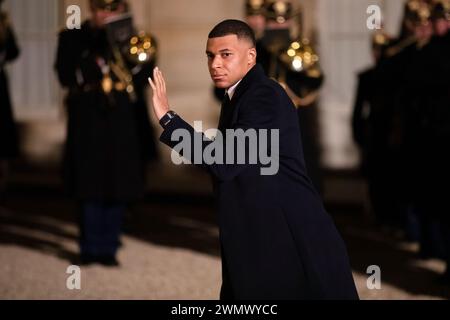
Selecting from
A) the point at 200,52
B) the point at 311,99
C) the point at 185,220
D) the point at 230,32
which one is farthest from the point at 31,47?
→ the point at 230,32

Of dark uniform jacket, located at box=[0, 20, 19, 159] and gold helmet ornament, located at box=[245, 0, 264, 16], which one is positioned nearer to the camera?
gold helmet ornament, located at box=[245, 0, 264, 16]

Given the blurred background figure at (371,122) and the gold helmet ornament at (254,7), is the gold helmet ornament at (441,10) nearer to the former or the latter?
the gold helmet ornament at (254,7)

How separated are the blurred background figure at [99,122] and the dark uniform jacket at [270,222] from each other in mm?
3937

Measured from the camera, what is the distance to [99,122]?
8359 millimetres

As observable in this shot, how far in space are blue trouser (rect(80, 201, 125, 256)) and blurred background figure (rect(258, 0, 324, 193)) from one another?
1.58 metres

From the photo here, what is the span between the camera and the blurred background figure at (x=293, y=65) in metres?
8.07

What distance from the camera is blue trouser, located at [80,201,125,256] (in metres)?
8.29

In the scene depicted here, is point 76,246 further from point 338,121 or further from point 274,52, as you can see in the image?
point 338,121

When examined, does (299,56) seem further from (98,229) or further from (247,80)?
(247,80)

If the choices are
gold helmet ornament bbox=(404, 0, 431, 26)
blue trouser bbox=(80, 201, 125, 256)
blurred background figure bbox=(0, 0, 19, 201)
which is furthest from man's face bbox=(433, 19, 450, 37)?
blurred background figure bbox=(0, 0, 19, 201)

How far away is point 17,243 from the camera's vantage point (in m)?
9.50

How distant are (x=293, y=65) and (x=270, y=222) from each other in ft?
12.5

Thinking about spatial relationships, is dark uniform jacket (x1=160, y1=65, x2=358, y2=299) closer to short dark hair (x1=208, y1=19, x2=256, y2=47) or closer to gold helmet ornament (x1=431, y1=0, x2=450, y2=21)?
short dark hair (x1=208, y1=19, x2=256, y2=47)

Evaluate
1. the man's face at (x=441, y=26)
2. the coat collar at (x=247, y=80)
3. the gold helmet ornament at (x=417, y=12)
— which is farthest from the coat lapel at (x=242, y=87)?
the gold helmet ornament at (x=417, y=12)
